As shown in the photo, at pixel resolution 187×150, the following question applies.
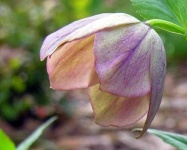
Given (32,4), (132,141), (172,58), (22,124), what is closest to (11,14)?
(32,4)

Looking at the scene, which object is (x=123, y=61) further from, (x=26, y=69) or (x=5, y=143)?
(x=26, y=69)

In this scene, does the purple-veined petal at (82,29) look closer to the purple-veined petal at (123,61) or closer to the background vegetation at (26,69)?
the purple-veined petal at (123,61)

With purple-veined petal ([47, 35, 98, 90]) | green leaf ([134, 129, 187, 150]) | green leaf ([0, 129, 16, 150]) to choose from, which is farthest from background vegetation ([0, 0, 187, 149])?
purple-veined petal ([47, 35, 98, 90])

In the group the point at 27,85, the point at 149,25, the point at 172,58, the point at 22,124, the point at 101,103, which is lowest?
the point at 172,58

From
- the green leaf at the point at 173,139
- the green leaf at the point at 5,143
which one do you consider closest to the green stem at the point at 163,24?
the green leaf at the point at 173,139

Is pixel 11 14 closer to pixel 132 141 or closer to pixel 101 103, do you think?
pixel 132 141

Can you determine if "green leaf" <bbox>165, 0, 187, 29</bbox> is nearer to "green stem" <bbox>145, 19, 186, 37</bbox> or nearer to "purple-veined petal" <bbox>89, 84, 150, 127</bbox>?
"green stem" <bbox>145, 19, 186, 37</bbox>
